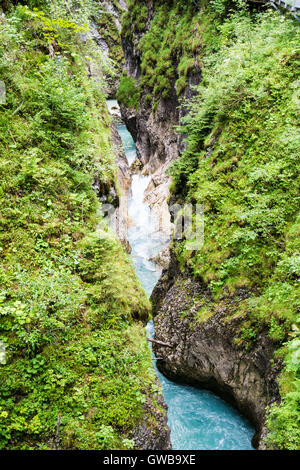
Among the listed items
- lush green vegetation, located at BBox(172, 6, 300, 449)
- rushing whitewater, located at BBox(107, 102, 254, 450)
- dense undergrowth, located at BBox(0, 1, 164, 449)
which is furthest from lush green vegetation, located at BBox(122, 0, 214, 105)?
rushing whitewater, located at BBox(107, 102, 254, 450)

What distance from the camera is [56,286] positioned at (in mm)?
5227

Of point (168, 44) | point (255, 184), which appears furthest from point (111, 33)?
point (255, 184)

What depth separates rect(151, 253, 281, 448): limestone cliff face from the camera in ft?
23.9

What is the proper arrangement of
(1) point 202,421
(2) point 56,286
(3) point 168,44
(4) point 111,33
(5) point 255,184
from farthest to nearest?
1. (4) point 111,33
2. (3) point 168,44
3. (1) point 202,421
4. (5) point 255,184
5. (2) point 56,286

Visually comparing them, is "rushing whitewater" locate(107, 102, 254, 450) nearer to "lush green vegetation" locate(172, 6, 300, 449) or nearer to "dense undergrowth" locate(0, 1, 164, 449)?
"dense undergrowth" locate(0, 1, 164, 449)

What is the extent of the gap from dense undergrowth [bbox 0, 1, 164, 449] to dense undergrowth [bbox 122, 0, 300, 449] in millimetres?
2846

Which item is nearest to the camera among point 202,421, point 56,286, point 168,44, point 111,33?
point 56,286

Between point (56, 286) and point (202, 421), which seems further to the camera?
point (202, 421)

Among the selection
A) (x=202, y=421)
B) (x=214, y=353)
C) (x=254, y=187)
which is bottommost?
(x=202, y=421)

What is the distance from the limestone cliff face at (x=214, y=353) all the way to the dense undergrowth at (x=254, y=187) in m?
0.34

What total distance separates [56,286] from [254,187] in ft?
21.5

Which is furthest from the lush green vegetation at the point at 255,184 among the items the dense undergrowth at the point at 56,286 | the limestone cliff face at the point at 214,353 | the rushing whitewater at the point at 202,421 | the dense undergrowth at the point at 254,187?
the rushing whitewater at the point at 202,421

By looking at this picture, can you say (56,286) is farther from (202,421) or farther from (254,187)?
(202,421)
